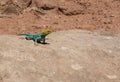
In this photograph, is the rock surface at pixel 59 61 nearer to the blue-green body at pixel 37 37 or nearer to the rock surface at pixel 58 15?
the blue-green body at pixel 37 37

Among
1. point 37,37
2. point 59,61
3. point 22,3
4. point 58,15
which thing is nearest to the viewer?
point 59,61

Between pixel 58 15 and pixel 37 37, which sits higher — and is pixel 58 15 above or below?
below

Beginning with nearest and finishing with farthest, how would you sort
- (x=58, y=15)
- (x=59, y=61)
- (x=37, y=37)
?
(x=59, y=61) → (x=37, y=37) → (x=58, y=15)

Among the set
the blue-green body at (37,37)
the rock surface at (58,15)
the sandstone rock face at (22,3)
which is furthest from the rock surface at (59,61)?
the sandstone rock face at (22,3)

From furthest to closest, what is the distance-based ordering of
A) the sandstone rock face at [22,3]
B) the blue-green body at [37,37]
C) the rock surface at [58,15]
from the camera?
the sandstone rock face at [22,3], the rock surface at [58,15], the blue-green body at [37,37]

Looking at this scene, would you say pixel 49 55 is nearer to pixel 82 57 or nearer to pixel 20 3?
pixel 82 57

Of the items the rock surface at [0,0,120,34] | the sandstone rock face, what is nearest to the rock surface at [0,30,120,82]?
the rock surface at [0,0,120,34]

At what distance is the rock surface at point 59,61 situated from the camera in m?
6.59

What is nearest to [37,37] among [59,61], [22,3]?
[59,61]

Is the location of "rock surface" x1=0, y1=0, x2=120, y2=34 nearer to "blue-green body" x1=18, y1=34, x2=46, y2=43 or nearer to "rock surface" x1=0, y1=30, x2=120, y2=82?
"blue-green body" x1=18, y1=34, x2=46, y2=43

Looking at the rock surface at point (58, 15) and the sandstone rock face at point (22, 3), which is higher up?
the sandstone rock face at point (22, 3)

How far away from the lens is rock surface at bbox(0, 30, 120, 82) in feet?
21.6

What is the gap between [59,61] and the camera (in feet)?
23.7

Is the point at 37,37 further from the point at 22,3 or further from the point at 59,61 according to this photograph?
the point at 22,3
